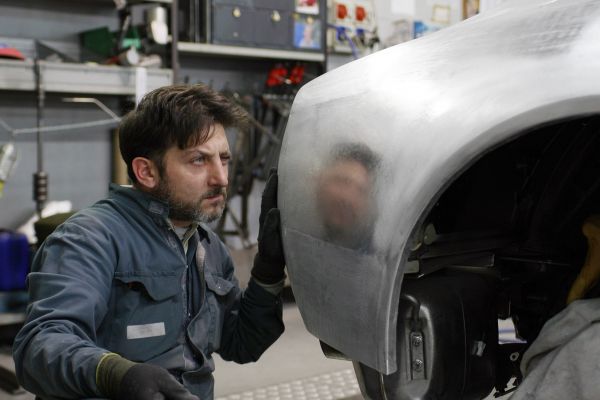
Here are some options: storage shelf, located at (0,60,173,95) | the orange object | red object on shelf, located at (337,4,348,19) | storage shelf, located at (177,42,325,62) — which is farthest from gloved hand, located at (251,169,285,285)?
red object on shelf, located at (337,4,348,19)

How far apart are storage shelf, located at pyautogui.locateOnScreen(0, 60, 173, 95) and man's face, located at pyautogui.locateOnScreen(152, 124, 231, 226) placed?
220cm

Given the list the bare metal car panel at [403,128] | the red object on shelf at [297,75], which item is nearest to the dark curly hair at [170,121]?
the bare metal car panel at [403,128]

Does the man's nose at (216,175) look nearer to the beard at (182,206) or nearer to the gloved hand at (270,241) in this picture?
the beard at (182,206)

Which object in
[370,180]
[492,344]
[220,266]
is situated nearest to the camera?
[370,180]

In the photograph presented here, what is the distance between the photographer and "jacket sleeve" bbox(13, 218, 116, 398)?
3.75 ft

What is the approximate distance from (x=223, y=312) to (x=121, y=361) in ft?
1.74

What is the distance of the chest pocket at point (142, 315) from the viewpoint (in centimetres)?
141

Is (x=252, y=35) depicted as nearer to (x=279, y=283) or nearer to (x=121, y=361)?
(x=279, y=283)

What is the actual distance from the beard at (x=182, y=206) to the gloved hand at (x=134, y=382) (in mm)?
446

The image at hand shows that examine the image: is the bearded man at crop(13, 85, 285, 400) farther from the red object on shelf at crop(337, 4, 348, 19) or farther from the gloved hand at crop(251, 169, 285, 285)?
the red object on shelf at crop(337, 4, 348, 19)

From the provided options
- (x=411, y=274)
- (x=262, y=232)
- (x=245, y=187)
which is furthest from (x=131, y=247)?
(x=245, y=187)

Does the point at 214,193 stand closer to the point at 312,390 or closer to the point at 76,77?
the point at 312,390

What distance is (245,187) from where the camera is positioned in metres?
4.81

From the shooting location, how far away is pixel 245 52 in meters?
4.43
